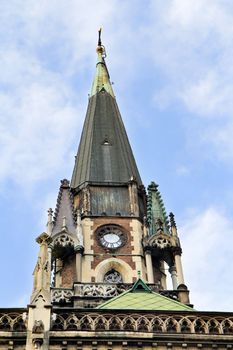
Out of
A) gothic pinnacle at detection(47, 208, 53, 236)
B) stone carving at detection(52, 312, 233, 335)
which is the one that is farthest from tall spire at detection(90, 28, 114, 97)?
stone carving at detection(52, 312, 233, 335)

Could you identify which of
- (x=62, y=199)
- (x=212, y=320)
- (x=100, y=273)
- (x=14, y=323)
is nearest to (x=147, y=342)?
(x=212, y=320)

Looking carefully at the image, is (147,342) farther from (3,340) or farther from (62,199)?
(62,199)

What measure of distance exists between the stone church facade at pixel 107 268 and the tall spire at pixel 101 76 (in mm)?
224

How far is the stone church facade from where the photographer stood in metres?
17.0

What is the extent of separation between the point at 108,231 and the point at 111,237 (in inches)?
16.5

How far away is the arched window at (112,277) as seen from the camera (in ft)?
114

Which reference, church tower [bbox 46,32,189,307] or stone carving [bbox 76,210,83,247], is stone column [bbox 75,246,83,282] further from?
stone carving [bbox 76,210,83,247]

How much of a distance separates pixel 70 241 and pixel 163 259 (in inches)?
207

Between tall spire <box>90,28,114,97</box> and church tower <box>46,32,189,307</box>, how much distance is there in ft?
24.8

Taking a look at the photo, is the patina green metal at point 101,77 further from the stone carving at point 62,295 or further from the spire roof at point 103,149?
the stone carving at point 62,295

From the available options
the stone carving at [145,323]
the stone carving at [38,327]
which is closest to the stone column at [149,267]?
the stone carving at [145,323]

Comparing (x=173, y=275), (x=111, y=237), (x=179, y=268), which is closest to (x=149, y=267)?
(x=179, y=268)

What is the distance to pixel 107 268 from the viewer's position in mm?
35312

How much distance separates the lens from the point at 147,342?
55.5 feet
